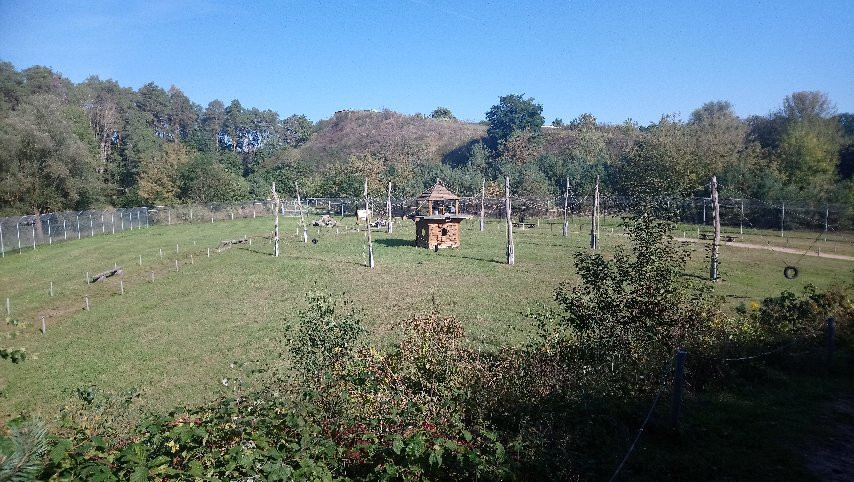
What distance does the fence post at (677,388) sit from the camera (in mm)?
7203

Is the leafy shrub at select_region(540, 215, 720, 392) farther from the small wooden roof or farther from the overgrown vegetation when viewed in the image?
the small wooden roof

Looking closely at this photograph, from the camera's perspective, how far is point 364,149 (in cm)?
→ 10781

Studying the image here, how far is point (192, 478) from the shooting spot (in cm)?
456

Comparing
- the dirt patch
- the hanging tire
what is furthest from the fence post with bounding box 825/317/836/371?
the hanging tire

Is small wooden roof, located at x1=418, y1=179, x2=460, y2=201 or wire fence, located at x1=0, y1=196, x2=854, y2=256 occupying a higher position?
small wooden roof, located at x1=418, y1=179, x2=460, y2=201

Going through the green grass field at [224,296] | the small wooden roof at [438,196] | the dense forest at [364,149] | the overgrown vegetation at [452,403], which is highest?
the dense forest at [364,149]

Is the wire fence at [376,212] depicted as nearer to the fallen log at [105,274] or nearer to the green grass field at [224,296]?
the green grass field at [224,296]

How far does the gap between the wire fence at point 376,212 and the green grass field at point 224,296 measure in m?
1.13

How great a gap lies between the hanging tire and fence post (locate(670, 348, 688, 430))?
17317 mm

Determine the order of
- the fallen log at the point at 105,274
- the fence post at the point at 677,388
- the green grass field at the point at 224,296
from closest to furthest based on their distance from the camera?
the fence post at the point at 677,388, the green grass field at the point at 224,296, the fallen log at the point at 105,274

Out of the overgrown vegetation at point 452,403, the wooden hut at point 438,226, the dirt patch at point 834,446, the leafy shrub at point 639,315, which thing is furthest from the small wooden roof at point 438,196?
the dirt patch at point 834,446

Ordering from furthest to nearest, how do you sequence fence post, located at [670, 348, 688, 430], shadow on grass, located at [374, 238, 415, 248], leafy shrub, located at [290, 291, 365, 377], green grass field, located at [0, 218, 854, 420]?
shadow on grass, located at [374, 238, 415, 248] < green grass field, located at [0, 218, 854, 420] < leafy shrub, located at [290, 291, 365, 377] < fence post, located at [670, 348, 688, 430]

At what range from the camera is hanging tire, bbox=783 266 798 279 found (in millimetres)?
20947

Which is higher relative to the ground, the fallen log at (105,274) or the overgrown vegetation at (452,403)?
the overgrown vegetation at (452,403)
